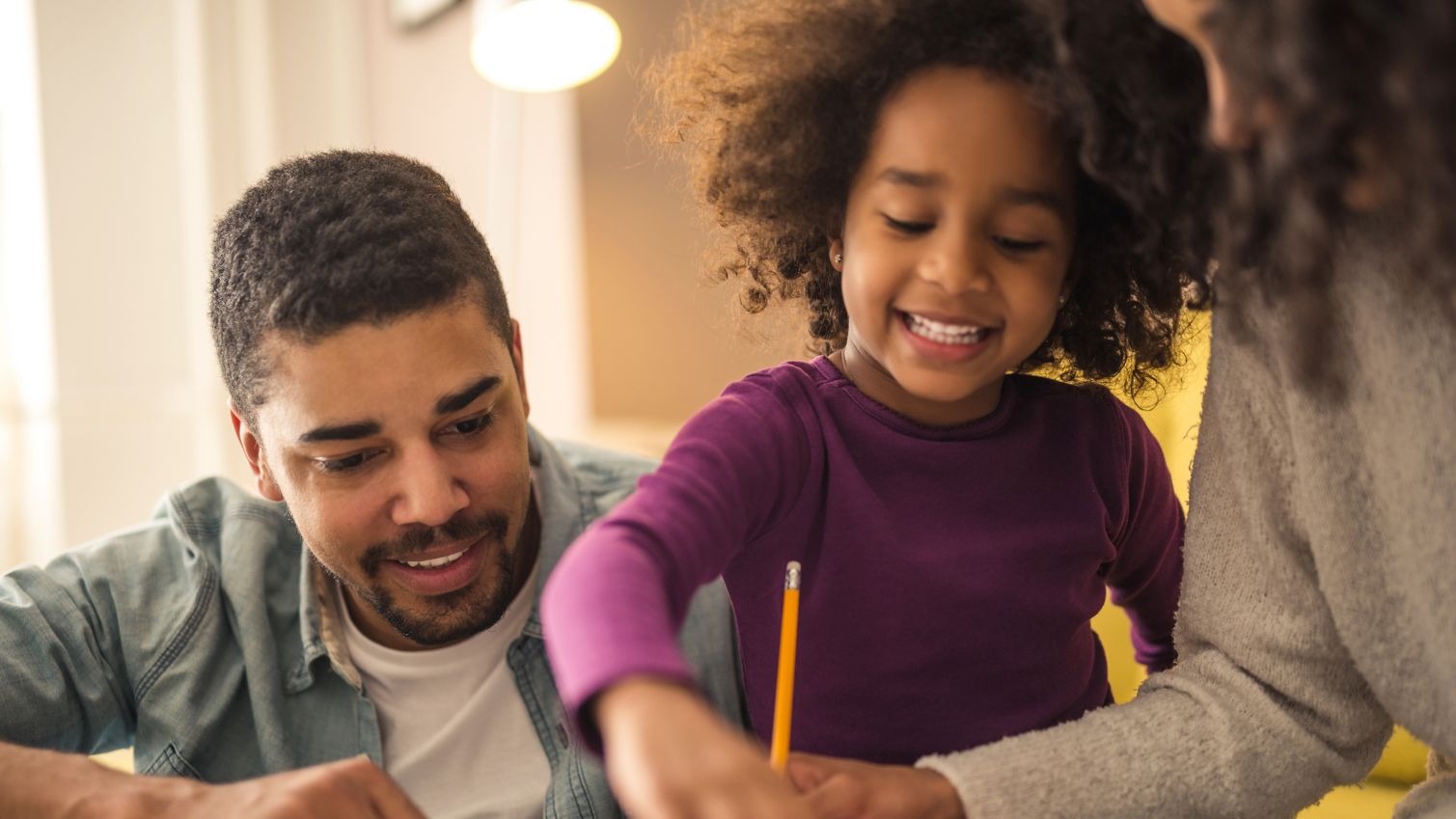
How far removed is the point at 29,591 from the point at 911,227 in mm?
871

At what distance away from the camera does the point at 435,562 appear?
1093 mm

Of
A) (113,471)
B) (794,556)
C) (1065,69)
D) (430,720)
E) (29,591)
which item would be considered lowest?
(113,471)

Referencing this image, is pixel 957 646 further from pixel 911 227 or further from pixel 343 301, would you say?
pixel 343 301

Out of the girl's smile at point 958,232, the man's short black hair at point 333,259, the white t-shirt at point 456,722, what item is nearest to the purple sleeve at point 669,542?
the girl's smile at point 958,232

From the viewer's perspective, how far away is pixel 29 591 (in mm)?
1152

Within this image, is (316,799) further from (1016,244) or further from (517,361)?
(1016,244)

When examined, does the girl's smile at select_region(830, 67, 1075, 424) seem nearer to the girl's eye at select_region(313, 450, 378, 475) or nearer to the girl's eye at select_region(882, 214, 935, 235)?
the girl's eye at select_region(882, 214, 935, 235)

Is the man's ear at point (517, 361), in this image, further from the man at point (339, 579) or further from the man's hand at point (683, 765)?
the man's hand at point (683, 765)

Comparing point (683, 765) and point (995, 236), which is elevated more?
point (995, 236)

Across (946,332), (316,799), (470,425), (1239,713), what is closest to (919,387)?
(946,332)

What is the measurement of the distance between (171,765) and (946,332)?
31.7 inches

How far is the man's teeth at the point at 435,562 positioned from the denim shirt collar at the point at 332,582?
12 centimetres

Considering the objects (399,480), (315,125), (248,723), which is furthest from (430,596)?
(315,125)

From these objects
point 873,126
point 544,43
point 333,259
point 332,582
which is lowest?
point 332,582
